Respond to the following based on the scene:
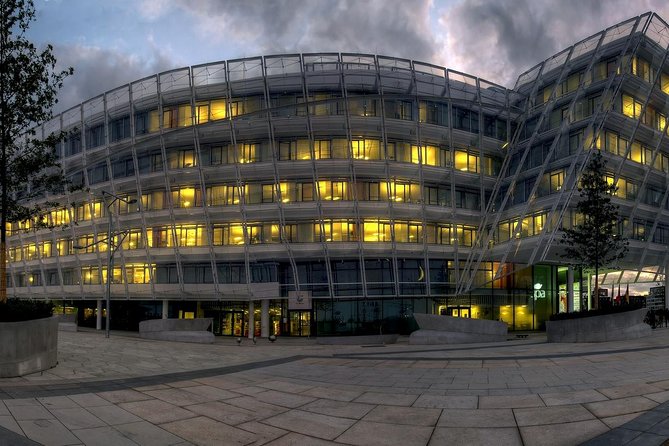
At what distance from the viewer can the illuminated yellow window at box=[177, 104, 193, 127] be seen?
141 ft

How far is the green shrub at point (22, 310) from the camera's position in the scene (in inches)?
554

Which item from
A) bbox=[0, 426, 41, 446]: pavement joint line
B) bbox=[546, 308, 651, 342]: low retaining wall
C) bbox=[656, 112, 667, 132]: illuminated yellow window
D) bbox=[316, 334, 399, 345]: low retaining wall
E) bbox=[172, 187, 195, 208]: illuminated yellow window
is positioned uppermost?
bbox=[656, 112, 667, 132]: illuminated yellow window

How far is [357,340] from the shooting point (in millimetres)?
37094

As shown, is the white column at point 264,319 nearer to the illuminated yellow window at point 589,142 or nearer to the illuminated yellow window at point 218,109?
the illuminated yellow window at point 218,109

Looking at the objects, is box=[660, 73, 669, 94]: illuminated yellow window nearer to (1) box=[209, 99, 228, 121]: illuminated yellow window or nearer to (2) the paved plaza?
(2) the paved plaza

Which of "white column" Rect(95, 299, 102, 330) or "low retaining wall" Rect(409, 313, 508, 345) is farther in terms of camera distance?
"white column" Rect(95, 299, 102, 330)

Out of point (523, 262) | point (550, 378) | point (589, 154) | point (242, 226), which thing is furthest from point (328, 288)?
point (550, 378)

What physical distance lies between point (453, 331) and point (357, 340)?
8.68 metres

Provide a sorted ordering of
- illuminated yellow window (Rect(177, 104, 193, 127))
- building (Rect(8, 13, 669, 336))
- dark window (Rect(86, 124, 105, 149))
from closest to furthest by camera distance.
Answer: building (Rect(8, 13, 669, 336)) < illuminated yellow window (Rect(177, 104, 193, 127)) < dark window (Rect(86, 124, 105, 149))

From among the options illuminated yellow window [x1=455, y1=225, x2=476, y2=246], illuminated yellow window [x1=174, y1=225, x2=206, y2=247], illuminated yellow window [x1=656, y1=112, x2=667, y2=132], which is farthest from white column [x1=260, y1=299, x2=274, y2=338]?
illuminated yellow window [x1=656, y1=112, x2=667, y2=132]

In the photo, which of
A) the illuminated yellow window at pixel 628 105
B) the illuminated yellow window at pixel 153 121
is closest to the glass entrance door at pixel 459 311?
the illuminated yellow window at pixel 628 105

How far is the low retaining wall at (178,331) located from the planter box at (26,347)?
753 inches

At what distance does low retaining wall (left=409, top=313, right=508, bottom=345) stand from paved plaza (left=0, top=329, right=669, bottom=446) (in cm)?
1327

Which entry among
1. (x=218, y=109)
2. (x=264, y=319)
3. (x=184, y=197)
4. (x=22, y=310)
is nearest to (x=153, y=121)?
(x=218, y=109)
